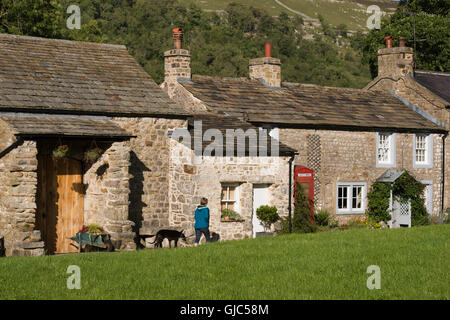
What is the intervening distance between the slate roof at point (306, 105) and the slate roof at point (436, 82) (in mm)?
1613

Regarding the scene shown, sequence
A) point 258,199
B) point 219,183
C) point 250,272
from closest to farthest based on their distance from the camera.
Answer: point 250,272 → point 219,183 → point 258,199

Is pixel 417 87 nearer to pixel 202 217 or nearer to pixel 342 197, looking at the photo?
pixel 342 197

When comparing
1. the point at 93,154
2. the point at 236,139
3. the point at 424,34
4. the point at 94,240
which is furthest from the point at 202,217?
the point at 424,34

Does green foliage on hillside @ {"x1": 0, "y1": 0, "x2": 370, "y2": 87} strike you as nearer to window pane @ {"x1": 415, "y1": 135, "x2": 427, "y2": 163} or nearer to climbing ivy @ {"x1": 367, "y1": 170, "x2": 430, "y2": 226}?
window pane @ {"x1": 415, "y1": 135, "x2": 427, "y2": 163}

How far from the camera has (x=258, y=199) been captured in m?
21.5

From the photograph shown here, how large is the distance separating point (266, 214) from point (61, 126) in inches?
272

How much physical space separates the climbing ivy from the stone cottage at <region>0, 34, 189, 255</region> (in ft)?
31.5

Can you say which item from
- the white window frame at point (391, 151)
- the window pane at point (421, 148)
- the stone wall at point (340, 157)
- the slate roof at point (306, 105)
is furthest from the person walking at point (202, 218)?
the window pane at point (421, 148)

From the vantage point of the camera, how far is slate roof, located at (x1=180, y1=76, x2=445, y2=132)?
81.1 ft
